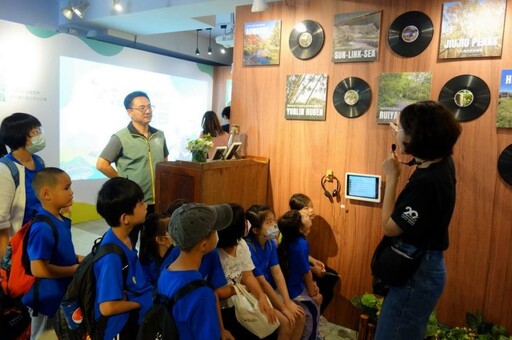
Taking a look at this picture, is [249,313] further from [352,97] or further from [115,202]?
[352,97]

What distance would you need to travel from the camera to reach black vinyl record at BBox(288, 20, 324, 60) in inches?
104

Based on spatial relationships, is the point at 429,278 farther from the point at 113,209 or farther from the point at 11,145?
the point at 11,145

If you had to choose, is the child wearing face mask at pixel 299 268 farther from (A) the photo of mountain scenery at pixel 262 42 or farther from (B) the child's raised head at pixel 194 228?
(A) the photo of mountain scenery at pixel 262 42

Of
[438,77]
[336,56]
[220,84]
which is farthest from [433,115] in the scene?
[220,84]

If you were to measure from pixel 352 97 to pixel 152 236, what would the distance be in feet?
5.19

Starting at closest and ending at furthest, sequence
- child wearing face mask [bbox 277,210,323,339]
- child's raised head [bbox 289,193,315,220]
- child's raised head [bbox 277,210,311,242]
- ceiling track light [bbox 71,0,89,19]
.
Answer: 1. child wearing face mask [bbox 277,210,323,339]
2. child's raised head [bbox 277,210,311,242]
3. child's raised head [bbox 289,193,315,220]
4. ceiling track light [bbox 71,0,89,19]

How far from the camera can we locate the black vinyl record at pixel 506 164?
217 cm

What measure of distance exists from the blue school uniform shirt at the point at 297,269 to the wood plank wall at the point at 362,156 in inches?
19.9

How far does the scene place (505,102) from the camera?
216cm

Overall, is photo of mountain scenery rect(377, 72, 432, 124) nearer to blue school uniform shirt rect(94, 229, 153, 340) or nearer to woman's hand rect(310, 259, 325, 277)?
woman's hand rect(310, 259, 325, 277)

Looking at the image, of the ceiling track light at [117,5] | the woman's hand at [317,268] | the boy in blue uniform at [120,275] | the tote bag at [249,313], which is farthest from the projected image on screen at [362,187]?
the ceiling track light at [117,5]

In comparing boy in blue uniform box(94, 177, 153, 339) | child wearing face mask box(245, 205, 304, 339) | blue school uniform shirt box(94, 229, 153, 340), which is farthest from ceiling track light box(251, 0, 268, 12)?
blue school uniform shirt box(94, 229, 153, 340)

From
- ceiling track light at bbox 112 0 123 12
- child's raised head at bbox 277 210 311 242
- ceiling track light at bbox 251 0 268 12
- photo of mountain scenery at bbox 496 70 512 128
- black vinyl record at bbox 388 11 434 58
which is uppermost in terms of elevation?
ceiling track light at bbox 112 0 123 12

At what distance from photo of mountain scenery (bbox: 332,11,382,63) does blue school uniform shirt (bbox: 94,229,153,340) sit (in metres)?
1.87
